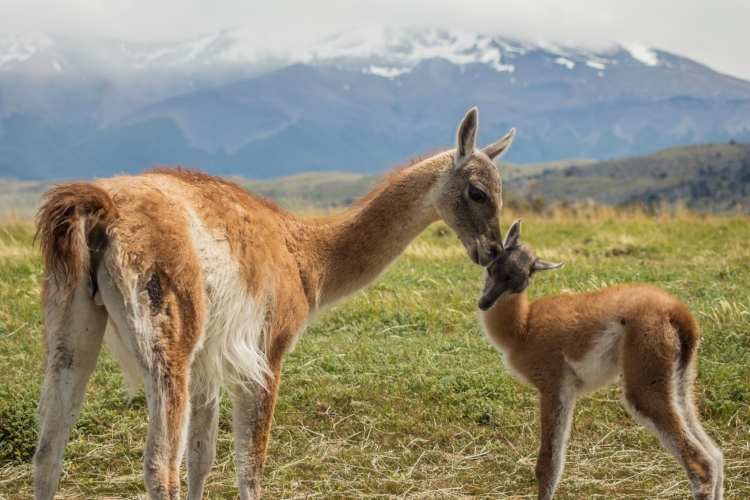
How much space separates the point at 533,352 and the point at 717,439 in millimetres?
1707

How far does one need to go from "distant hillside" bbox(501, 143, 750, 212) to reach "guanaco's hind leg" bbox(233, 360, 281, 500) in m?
57.2

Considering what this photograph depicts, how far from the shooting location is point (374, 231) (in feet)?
16.5

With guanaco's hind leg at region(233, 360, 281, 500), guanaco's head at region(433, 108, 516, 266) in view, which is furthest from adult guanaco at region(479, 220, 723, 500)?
guanaco's hind leg at region(233, 360, 281, 500)

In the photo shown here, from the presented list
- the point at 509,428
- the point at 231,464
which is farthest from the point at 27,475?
the point at 509,428

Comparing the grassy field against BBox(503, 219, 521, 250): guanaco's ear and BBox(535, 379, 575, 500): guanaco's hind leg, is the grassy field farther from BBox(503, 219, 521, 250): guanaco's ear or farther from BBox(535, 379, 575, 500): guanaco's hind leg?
BBox(503, 219, 521, 250): guanaco's ear

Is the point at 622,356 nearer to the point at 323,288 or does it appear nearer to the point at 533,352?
the point at 533,352

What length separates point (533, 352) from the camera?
5.12m

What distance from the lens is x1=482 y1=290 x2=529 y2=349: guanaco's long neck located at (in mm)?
5312

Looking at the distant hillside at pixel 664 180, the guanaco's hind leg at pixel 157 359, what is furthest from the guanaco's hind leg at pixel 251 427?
the distant hillside at pixel 664 180

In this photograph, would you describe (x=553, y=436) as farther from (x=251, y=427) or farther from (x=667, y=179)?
(x=667, y=179)

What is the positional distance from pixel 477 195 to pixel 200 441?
Result: 2539 millimetres

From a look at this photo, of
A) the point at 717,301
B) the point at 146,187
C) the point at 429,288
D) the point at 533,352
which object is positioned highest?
the point at 146,187

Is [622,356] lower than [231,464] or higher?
higher

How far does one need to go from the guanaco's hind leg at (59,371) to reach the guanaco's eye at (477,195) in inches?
103
